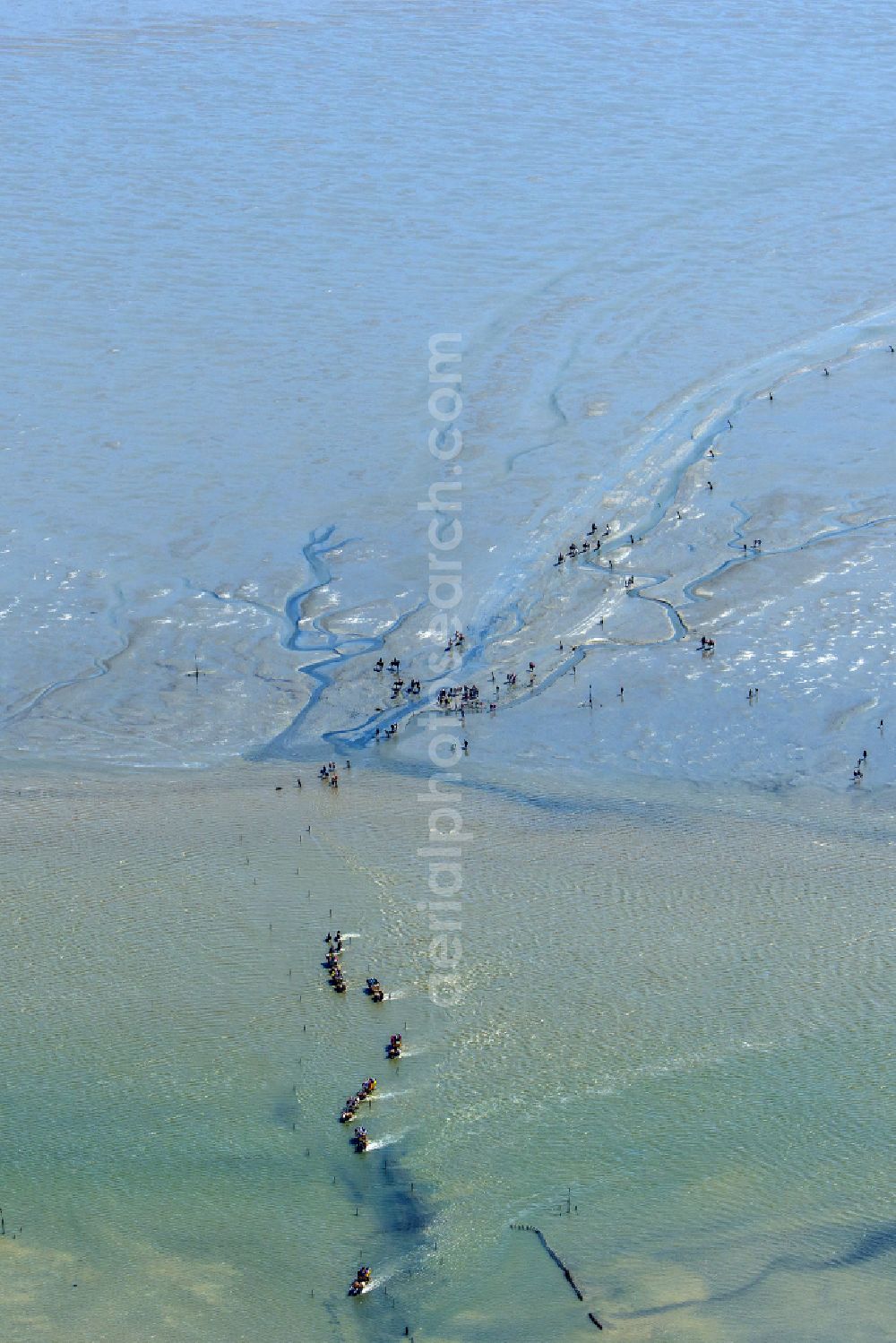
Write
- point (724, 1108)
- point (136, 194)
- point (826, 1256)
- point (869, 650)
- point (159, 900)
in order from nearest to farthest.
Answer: point (826, 1256)
point (724, 1108)
point (159, 900)
point (869, 650)
point (136, 194)

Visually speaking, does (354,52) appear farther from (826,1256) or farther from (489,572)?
(826,1256)

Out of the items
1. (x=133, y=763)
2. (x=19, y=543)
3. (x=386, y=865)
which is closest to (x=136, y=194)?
(x=19, y=543)

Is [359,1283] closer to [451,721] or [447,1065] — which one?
[447,1065]

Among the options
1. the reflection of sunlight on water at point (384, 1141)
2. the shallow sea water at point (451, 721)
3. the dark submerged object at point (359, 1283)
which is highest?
A: the shallow sea water at point (451, 721)

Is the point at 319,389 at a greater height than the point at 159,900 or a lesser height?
greater

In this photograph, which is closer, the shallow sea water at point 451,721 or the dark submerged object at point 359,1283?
the dark submerged object at point 359,1283

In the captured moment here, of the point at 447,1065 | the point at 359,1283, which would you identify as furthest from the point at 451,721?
the point at 359,1283

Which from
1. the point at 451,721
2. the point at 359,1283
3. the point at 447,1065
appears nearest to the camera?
the point at 359,1283

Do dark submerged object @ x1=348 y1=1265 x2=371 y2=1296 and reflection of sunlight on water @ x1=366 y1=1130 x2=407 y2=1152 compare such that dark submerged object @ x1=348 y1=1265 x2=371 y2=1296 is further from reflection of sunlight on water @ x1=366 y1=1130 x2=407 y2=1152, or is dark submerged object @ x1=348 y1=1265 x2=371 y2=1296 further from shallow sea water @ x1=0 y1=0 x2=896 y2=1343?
reflection of sunlight on water @ x1=366 y1=1130 x2=407 y2=1152

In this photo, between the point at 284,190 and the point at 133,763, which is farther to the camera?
the point at 284,190

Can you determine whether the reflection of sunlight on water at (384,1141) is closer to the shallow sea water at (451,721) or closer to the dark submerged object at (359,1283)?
the shallow sea water at (451,721)

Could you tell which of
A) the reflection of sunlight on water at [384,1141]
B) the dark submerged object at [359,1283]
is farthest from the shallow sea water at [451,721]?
the dark submerged object at [359,1283]
